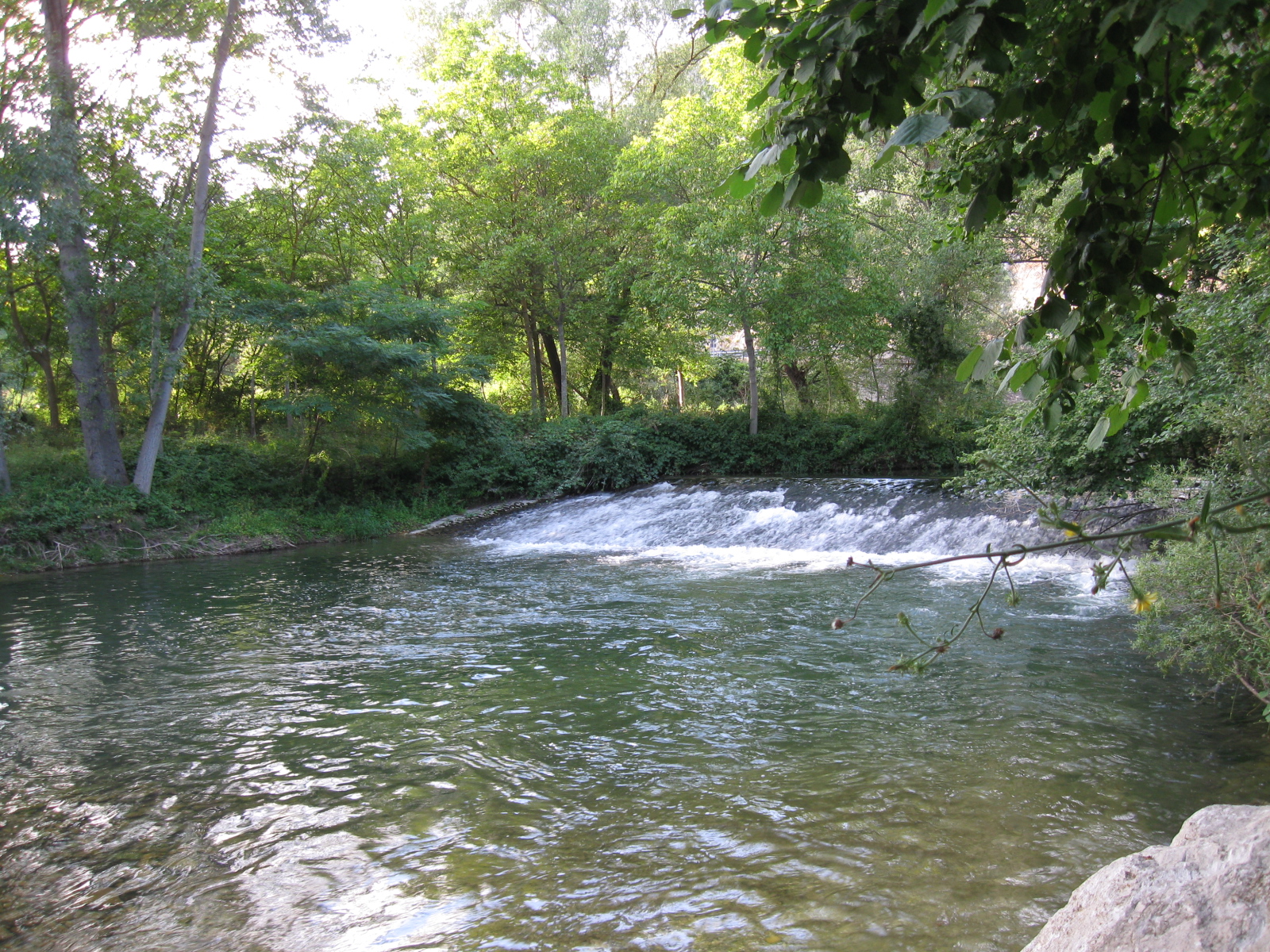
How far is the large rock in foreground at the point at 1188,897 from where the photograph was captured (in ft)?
6.86

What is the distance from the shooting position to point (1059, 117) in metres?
2.28

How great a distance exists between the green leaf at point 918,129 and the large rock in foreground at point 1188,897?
2.00m

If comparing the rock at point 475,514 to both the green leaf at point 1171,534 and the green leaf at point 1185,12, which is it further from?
the green leaf at point 1185,12

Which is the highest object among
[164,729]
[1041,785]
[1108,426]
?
[1108,426]

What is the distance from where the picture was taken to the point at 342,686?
7.20 m

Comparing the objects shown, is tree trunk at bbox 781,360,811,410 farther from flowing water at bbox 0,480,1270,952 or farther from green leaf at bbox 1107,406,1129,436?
green leaf at bbox 1107,406,1129,436

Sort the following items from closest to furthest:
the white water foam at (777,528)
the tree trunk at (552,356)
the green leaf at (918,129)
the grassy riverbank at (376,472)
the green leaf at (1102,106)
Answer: the green leaf at (918,129), the green leaf at (1102,106), the white water foam at (777,528), the grassy riverbank at (376,472), the tree trunk at (552,356)

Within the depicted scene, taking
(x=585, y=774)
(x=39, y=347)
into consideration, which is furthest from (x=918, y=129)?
(x=39, y=347)

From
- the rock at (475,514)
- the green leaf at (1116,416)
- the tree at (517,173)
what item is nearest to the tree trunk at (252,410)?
the rock at (475,514)

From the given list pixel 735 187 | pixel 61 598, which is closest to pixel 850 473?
pixel 61 598

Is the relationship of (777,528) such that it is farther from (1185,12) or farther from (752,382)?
(1185,12)

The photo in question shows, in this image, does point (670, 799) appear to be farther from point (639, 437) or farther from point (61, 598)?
point (639, 437)

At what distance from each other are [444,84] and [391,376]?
12076 mm

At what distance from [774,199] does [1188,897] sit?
2.11m
